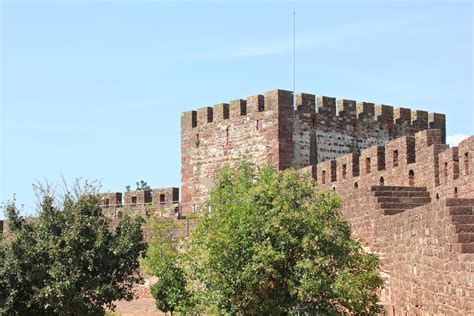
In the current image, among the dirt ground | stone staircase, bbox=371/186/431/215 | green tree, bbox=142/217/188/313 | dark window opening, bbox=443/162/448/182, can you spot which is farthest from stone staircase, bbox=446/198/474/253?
the dirt ground

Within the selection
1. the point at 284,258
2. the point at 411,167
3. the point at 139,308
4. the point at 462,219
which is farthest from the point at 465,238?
the point at 139,308

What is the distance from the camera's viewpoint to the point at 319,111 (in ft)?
107

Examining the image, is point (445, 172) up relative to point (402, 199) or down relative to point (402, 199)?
up

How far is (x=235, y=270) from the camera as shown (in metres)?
17.0

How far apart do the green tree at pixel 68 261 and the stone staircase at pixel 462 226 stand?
34.4ft

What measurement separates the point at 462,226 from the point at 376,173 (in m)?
11.6

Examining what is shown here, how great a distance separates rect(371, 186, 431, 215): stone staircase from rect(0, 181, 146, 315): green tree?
21.7ft

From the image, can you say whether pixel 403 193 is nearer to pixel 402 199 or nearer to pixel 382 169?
pixel 402 199

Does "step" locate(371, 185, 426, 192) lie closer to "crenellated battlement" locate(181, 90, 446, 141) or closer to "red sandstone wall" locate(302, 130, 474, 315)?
"red sandstone wall" locate(302, 130, 474, 315)

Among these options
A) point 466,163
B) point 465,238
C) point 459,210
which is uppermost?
point 466,163

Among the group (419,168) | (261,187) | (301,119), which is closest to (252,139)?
(301,119)

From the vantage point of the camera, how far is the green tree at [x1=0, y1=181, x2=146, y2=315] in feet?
73.7

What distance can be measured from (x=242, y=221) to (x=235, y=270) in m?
0.89

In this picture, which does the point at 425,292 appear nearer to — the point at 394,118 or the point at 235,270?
the point at 235,270
